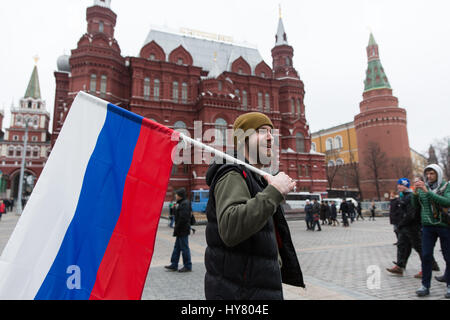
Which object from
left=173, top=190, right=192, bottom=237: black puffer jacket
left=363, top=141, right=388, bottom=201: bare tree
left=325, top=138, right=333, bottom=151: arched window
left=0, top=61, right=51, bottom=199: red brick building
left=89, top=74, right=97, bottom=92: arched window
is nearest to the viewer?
left=173, top=190, right=192, bottom=237: black puffer jacket

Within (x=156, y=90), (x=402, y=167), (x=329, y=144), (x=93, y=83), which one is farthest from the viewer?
(x=329, y=144)

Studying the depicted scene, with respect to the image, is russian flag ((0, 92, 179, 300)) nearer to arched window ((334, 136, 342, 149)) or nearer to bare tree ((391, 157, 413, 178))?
bare tree ((391, 157, 413, 178))

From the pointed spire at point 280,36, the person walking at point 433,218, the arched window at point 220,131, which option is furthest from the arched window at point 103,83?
the person walking at point 433,218

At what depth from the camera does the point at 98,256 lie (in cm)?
173

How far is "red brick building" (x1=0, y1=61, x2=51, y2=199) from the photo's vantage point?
53.3 m

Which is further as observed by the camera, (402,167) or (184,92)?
(402,167)

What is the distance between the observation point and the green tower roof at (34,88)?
63.1 meters

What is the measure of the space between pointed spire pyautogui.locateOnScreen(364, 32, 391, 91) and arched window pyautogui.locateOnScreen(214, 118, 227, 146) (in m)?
40.2

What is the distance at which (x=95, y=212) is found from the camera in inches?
70.4

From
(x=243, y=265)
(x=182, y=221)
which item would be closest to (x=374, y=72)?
(x=182, y=221)

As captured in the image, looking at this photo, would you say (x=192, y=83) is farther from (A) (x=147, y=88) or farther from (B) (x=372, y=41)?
(B) (x=372, y=41)

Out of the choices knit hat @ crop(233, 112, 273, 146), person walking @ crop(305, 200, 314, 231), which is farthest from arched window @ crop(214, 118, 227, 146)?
knit hat @ crop(233, 112, 273, 146)

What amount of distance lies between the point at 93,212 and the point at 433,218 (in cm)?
505
